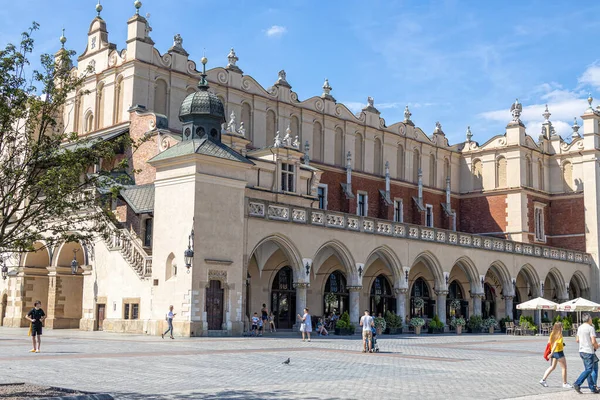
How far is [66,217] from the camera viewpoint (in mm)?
11852

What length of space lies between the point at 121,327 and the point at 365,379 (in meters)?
19.4

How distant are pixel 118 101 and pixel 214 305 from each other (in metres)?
16.2

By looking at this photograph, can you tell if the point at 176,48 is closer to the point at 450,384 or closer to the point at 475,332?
the point at 475,332

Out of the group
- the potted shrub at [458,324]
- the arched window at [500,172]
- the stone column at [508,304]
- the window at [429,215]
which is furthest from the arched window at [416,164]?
the potted shrub at [458,324]

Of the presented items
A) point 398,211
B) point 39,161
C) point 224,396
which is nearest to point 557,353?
point 224,396

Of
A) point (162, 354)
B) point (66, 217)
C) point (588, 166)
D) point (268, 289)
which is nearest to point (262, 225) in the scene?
point (268, 289)

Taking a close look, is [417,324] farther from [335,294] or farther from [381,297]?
[381,297]

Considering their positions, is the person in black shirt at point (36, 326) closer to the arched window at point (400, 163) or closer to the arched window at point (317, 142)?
the arched window at point (317, 142)

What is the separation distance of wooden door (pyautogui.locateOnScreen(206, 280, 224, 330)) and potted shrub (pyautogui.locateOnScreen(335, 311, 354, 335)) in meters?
7.15

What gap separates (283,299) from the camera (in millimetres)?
40062

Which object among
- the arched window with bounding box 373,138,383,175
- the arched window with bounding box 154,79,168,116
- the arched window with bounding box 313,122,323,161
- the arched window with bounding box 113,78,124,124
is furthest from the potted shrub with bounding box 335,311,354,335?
the arched window with bounding box 373,138,383,175

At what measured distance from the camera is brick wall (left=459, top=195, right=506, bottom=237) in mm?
57219

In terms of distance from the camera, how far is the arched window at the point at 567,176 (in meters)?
58.6

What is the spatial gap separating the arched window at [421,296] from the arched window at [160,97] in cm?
1932
